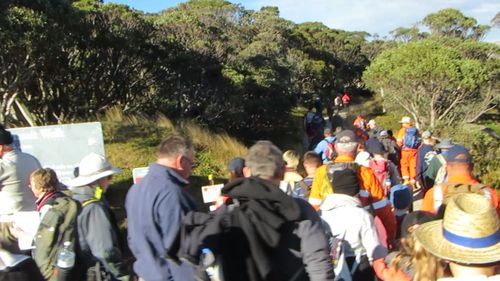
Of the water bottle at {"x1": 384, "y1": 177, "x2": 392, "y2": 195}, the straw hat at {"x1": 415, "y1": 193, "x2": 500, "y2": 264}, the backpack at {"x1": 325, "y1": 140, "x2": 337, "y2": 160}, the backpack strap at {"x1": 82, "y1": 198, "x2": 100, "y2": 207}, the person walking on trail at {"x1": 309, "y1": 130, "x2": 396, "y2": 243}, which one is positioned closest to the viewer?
the straw hat at {"x1": 415, "y1": 193, "x2": 500, "y2": 264}

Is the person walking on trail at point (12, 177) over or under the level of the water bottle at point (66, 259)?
over

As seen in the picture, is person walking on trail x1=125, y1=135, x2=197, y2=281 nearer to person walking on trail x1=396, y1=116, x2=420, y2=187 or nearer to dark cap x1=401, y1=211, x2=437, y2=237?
dark cap x1=401, y1=211, x2=437, y2=237

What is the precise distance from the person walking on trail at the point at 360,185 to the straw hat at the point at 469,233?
2302 millimetres

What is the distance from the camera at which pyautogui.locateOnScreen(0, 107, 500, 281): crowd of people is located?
258cm

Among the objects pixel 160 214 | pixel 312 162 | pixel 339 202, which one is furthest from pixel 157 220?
pixel 312 162

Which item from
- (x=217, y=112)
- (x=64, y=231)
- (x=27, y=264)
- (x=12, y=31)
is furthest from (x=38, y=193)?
(x=217, y=112)

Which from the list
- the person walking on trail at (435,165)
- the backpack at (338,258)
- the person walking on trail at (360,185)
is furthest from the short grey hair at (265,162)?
the person walking on trail at (435,165)

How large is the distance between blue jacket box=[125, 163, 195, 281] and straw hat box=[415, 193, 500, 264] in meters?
1.70

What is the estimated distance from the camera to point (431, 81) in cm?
2739

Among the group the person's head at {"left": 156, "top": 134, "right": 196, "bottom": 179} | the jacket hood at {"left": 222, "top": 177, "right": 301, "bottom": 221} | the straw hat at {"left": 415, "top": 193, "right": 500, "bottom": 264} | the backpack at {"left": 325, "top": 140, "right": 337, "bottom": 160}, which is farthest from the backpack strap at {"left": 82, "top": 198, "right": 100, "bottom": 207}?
the backpack at {"left": 325, "top": 140, "right": 337, "bottom": 160}

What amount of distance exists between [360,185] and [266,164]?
1949 mm

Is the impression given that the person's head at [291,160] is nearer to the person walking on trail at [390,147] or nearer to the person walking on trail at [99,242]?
the person walking on trail at [99,242]

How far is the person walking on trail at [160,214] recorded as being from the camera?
365 centimetres

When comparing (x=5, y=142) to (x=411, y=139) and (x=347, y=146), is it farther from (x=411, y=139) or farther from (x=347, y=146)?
(x=411, y=139)
